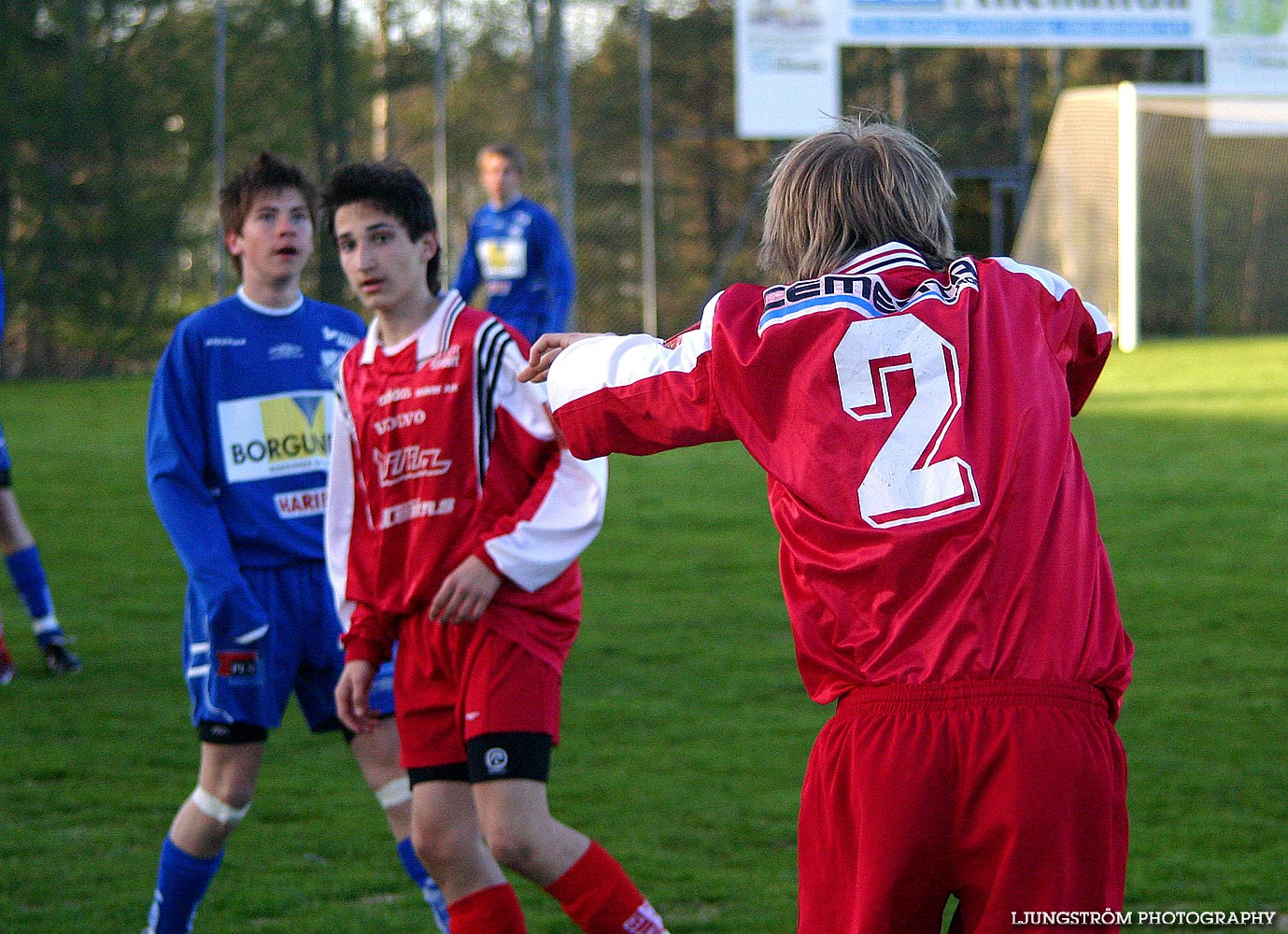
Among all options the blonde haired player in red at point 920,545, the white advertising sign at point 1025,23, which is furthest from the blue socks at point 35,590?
the white advertising sign at point 1025,23

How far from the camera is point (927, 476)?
6.24ft

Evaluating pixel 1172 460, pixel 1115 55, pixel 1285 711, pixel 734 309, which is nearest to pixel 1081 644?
pixel 734 309

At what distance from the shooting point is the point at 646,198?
64.9 ft

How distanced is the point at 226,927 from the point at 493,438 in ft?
4.71

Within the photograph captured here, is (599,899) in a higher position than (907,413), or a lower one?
lower

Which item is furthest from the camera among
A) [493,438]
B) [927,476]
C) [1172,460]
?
[1172,460]

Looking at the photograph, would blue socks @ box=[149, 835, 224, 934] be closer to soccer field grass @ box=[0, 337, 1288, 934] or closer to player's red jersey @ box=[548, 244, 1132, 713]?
soccer field grass @ box=[0, 337, 1288, 934]

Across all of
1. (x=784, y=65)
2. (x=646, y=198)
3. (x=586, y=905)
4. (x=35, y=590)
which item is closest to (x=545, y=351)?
(x=586, y=905)

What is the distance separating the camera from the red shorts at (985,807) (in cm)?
183

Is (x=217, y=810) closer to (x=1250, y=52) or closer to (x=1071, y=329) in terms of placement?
(x=1071, y=329)

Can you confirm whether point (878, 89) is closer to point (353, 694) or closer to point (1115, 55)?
point (1115, 55)

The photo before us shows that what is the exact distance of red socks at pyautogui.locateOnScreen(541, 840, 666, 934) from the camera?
295cm

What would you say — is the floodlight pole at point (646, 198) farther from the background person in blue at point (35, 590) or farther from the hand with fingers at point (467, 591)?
the hand with fingers at point (467, 591)

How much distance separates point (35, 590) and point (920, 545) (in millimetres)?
5138
